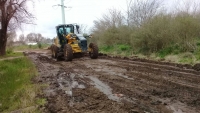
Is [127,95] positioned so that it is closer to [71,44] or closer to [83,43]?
[83,43]

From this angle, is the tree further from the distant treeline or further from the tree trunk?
the distant treeline

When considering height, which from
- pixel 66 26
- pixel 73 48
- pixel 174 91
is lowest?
pixel 174 91

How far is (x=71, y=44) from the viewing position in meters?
14.8

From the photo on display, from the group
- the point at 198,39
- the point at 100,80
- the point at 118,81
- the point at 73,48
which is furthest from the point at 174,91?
the point at 73,48

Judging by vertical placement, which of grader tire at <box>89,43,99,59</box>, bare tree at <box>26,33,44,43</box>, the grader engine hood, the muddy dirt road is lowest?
the muddy dirt road

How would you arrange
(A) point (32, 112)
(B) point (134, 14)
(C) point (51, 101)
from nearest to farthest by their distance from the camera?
(A) point (32, 112) < (C) point (51, 101) < (B) point (134, 14)

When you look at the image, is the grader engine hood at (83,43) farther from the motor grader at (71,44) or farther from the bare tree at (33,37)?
the bare tree at (33,37)

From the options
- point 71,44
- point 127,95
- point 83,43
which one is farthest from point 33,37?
point 127,95

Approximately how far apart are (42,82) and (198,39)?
9419mm

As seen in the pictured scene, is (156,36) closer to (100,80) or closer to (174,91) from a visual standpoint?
(100,80)

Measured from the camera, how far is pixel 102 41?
22953mm

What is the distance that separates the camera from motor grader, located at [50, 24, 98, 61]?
1379 cm

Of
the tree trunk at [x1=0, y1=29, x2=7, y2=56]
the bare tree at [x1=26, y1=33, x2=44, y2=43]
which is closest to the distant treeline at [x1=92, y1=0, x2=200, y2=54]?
the tree trunk at [x1=0, y1=29, x2=7, y2=56]

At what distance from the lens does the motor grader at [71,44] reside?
13794 mm
